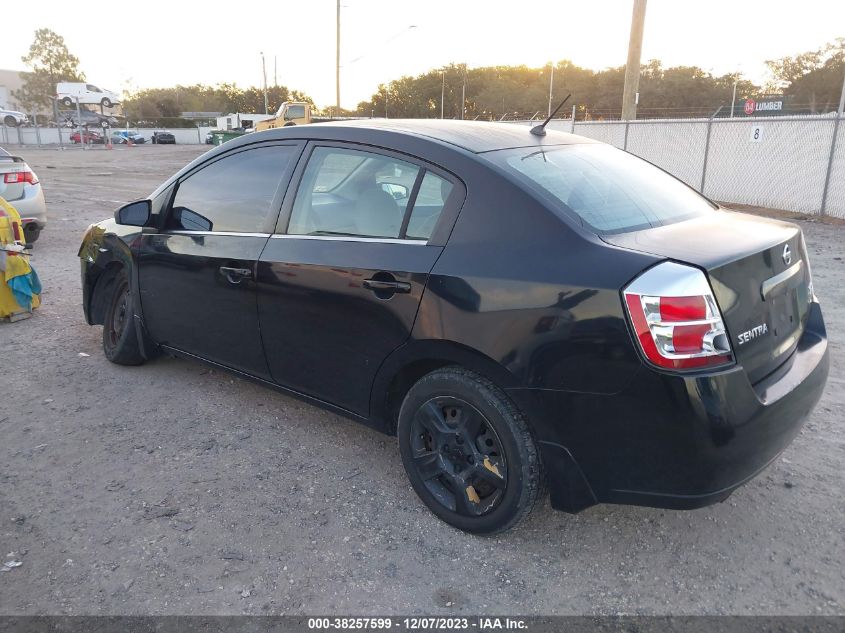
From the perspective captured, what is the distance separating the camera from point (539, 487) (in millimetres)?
2574

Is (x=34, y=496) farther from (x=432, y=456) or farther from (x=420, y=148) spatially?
(x=420, y=148)

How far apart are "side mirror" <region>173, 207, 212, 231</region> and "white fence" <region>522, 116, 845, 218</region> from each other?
1257cm

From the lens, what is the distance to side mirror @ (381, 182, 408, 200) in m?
2.96

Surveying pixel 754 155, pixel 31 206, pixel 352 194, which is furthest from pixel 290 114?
pixel 352 194

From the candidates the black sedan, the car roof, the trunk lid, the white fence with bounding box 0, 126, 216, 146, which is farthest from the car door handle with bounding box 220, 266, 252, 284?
the black sedan

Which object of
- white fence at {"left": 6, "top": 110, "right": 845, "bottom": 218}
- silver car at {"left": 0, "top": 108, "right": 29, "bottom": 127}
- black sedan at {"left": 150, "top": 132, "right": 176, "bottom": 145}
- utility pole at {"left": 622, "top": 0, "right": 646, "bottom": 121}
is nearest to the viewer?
white fence at {"left": 6, "top": 110, "right": 845, "bottom": 218}

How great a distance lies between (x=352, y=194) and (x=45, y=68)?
93881 mm

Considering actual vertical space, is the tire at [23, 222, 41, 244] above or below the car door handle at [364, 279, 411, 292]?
below

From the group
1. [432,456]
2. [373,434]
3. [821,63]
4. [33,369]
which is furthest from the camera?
[821,63]

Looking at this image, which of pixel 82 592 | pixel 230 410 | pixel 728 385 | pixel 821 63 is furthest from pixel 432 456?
pixel 821 63

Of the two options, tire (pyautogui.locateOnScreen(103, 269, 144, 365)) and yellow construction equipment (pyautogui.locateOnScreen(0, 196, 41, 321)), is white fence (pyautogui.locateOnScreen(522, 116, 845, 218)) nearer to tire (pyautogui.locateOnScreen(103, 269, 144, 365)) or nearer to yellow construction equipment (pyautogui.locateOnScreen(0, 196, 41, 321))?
tire (pyautogui.locateOnScreen(103, 269, 144, 365))

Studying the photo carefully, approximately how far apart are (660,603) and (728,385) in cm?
85

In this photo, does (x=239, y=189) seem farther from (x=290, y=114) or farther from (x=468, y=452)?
(x=290, y=114)

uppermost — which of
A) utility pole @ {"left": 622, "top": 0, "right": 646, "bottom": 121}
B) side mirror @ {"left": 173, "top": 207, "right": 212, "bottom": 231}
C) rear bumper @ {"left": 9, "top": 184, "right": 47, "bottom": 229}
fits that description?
utility pole @ {"left": 622, "top": 0, "right": 646, "bottom": 121}
